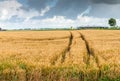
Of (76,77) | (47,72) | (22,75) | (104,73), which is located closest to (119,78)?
(104,73)

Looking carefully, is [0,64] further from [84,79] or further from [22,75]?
[84,79]

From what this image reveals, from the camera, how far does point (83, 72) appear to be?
14.5 m

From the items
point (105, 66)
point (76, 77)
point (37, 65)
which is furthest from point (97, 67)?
point (37, 65)

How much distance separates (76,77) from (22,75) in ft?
6.70

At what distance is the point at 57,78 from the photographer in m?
14.4

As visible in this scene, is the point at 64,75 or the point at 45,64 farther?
the point at 45,64

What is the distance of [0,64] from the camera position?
15.7m

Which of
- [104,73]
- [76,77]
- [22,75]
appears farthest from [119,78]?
[22,75]

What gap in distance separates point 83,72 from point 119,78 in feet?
4.44

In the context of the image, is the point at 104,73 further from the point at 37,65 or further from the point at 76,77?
the point at 37,65

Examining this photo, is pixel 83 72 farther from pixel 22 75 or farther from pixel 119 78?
pixel 22 75

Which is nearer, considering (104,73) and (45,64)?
(104,73)

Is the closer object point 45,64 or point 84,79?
point 84,79

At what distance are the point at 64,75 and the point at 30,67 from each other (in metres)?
1.55
